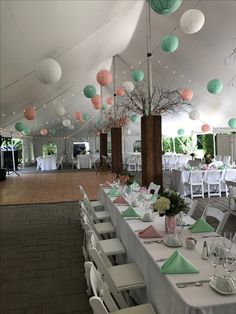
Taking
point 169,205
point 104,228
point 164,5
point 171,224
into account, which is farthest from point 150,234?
point 164,5

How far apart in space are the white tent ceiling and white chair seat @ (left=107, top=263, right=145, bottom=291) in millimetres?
3398

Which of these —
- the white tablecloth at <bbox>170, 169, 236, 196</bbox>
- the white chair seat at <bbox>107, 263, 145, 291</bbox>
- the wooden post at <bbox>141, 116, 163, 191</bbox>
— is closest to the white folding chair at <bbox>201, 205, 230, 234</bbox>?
Result: the white chair seat at <bbox>107, 263, 145, 291</bbox>

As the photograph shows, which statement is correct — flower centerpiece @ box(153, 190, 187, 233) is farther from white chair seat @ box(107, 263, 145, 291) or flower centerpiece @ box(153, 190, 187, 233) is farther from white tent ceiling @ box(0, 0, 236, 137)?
white tent ceiling @ box(0, 0, 236, 137)

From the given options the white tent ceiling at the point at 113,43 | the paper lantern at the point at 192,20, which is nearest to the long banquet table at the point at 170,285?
the paper lantern at the point at 192,20

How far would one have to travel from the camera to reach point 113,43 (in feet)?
30.1

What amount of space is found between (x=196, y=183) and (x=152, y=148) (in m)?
3.07

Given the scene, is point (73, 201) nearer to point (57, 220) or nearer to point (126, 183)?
point (57, 220)

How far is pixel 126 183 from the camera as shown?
205 inches

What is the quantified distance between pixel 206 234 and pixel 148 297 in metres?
0.82

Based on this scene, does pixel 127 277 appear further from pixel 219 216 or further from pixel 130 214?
pixel 219 216

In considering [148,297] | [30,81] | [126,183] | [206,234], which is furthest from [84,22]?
[148,297]

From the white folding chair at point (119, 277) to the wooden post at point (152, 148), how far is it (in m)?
3.32

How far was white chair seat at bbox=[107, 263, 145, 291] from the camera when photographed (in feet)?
8.02

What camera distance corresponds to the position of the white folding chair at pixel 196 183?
8370 mm
